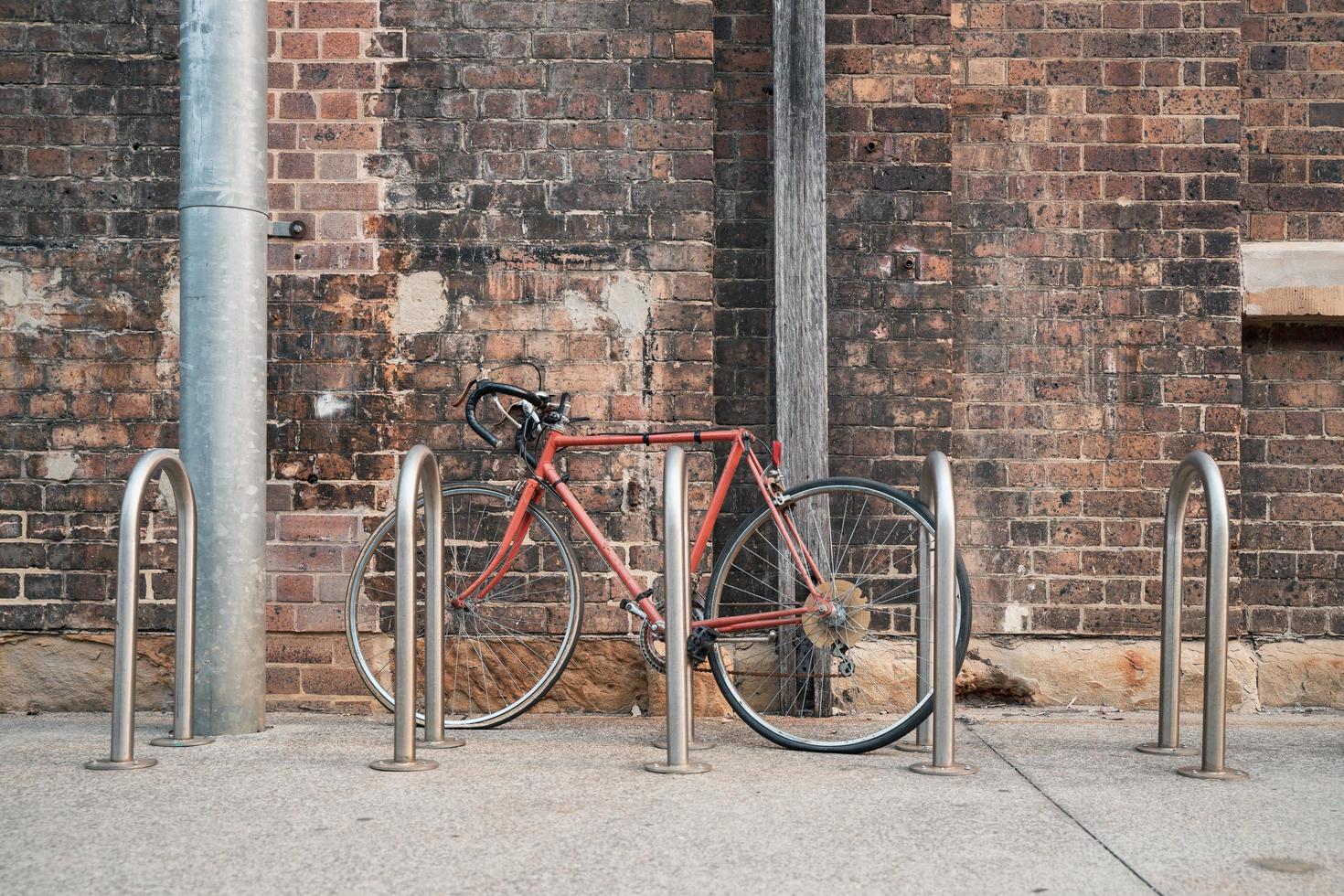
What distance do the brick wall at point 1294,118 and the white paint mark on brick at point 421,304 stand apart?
3106 mm

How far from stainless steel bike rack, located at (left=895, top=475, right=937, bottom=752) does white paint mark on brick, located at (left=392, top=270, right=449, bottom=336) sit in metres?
1.87

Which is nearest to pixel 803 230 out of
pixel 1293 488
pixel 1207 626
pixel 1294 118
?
pixel 1207 626

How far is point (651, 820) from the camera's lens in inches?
110

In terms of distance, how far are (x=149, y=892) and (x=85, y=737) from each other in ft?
5.86

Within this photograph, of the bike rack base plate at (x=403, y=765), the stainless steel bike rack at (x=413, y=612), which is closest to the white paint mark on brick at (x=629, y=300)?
the stainless steel bike rack at (x=413, y=612)

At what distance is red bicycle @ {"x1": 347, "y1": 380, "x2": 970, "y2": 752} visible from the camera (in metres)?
4.02

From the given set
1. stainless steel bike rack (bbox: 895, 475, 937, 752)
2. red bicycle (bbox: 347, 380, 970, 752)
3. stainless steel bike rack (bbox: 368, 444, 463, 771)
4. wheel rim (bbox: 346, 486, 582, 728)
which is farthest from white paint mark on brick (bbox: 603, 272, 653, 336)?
stainless steel bike rack (bbox: 895, 475, 937, 752)

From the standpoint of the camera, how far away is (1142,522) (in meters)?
4.53

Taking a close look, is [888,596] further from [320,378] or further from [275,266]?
[275,266]

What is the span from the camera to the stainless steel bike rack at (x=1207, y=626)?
3.18m

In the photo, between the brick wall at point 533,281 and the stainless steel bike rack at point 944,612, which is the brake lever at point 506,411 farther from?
the stainless steel bike rack at point 944,612

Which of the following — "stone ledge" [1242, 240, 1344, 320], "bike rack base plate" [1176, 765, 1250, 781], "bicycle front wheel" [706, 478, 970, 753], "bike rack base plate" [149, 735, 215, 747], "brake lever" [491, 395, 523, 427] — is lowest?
"bike rack base plate" [149, 735, 215, 747]

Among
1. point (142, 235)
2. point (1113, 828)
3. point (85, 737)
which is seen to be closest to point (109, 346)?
point (142, 235)

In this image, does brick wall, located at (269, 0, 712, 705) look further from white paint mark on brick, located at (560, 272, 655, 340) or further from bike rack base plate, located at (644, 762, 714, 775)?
bike rack base plate, located at (644, 762, 714, 775)
